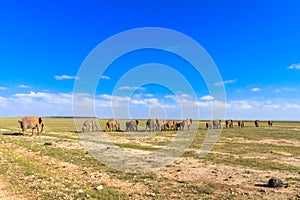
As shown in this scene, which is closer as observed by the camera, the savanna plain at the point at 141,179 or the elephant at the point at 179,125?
the savanna plain at the point at 141,179

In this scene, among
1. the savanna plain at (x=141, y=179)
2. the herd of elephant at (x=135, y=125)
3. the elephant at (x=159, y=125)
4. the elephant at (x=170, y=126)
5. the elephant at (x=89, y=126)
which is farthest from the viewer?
the elephant at (x=170, y=126)

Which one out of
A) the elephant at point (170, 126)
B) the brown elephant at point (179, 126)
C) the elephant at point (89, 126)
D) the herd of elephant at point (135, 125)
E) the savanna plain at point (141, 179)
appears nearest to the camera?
the savanna plain at point (141, 179)

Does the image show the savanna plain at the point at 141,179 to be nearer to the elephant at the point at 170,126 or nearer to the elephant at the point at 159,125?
the elephant at the point at 159,125

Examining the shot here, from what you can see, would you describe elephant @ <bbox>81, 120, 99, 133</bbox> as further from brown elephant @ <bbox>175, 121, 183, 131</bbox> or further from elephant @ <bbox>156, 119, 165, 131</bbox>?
brown elephant @ <bbox>175, 121, 183, 131</bbox>

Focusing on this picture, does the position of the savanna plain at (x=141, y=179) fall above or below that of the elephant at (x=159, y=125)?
below

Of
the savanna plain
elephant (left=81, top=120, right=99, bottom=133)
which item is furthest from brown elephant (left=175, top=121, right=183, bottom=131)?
the savanna plain

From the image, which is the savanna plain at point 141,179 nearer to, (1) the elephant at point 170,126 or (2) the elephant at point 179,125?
(1) the elephant at point 170,126

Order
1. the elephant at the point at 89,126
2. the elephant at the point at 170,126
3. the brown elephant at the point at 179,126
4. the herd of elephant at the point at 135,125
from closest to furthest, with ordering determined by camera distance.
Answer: the elephant at the point at 89,126
the herd of elephant at the point at 135,125
the elephant at the point at 170,126
the brown elephant at the point at 179,126

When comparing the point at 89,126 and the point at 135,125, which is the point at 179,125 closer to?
the point at 135,125

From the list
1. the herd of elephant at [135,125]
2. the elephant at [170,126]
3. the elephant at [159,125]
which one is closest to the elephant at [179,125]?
the herd of elephant at [135,125]

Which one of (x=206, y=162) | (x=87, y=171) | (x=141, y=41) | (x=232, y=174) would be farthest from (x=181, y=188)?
(x=141, y=41)

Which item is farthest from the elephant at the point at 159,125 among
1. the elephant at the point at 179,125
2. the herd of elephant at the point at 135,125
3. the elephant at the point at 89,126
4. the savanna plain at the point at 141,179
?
the savanna plain at the point at 141,179

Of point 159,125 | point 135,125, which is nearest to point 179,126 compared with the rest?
point 159,125

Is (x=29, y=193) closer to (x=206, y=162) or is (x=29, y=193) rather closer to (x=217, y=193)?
(x=217, y=193)
